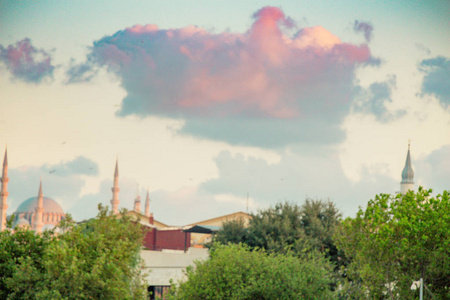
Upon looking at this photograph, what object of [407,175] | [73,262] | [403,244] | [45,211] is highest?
[45,211]

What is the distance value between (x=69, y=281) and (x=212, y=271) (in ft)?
24.9

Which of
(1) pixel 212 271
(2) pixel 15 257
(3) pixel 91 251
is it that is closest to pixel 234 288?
(1) pixel 212 271

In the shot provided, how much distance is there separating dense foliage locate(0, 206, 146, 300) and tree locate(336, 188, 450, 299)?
1059 centimetres

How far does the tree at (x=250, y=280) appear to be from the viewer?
2848cm

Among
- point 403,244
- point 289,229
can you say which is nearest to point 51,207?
point 289,229

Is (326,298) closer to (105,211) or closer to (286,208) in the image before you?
(105,211)

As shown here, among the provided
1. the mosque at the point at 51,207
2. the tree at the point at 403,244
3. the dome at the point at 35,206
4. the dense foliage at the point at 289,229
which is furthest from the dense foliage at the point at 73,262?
the dome at the point at 35,206

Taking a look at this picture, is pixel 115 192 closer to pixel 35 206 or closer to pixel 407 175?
pixel 407 175

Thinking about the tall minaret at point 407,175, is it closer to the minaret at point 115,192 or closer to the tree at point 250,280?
the minaret at point 115,192

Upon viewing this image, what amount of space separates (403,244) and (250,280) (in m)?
7.08

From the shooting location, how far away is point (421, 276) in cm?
2758

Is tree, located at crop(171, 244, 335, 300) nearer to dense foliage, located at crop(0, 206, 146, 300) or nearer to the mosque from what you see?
dense foliage, located at crop(0, 206, 146, 300)

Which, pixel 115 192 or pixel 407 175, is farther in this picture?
Result: pixel 115 192

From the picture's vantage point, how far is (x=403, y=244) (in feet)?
86.3
